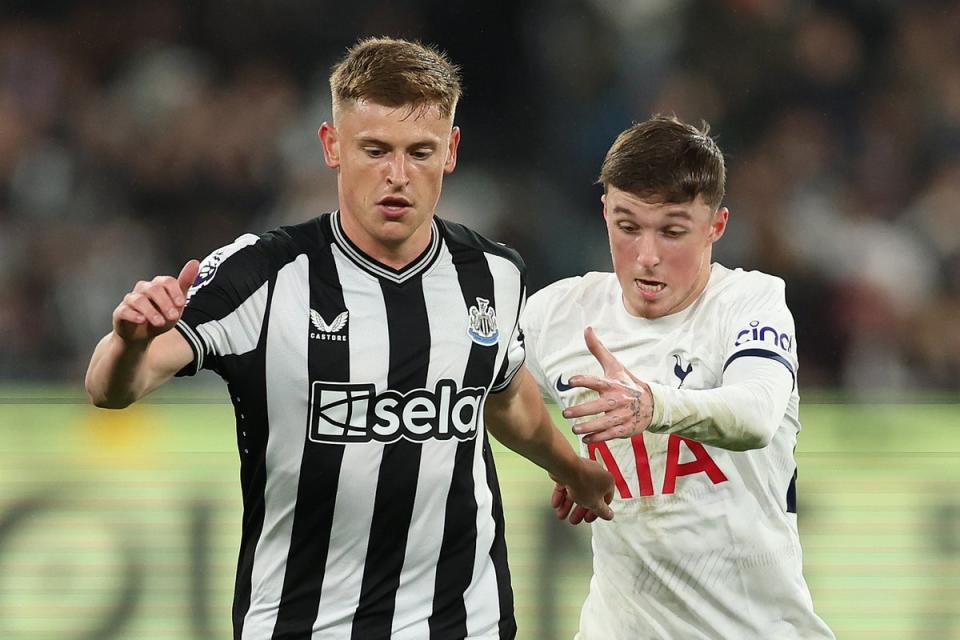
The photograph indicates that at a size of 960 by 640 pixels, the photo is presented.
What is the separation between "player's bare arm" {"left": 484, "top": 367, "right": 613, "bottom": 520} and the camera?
3201 millimetres

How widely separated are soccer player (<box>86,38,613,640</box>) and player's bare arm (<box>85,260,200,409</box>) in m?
0.11

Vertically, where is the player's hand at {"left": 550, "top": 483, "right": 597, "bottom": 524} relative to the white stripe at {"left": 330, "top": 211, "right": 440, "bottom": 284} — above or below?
below

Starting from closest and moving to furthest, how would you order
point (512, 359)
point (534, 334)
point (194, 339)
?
point (194, 339) → point (512, 359) → point (534, 334)

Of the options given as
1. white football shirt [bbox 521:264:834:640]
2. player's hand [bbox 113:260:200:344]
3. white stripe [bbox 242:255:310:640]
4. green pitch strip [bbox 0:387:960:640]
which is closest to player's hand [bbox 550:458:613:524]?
white football shirt [bbox 521:264:834:640]

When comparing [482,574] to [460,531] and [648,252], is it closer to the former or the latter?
[460,531]

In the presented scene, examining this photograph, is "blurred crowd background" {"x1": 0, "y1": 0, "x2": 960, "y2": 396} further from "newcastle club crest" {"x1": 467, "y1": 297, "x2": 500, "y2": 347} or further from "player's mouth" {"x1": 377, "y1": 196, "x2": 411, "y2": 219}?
"player's mouth" {"x1": 377, "y1": 196, "x2": 411, "y2": 219}

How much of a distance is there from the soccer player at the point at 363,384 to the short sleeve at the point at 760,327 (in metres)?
0.62

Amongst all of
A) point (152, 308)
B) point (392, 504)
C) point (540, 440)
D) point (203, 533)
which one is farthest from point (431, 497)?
point (203, 533)

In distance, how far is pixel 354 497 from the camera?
2.83 metres

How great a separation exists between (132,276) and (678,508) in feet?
13.2

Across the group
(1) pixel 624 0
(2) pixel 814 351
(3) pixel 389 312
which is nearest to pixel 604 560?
(3) pixel 389 312

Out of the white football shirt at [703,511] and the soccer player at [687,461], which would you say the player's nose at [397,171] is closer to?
the soccer player at [687,461]

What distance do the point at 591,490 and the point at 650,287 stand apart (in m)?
0.53

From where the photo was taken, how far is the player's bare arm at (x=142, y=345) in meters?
2.34
